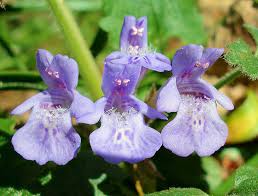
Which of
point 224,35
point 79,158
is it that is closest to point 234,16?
point 224,35

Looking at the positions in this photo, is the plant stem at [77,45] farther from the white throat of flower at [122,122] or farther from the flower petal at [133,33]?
the white throat of flower at [122,122]

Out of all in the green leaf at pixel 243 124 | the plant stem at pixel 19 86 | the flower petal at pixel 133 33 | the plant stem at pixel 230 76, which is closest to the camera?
the flower petal at pixel 133 33

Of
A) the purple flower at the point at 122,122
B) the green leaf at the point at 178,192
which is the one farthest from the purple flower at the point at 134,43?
the green leaf at the point at 178,192

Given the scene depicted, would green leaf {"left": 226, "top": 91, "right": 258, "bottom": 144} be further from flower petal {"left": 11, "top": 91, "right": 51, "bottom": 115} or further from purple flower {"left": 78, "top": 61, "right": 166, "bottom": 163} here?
flower petal {"left": 11, "top": 91, "right": 51, "bottom": 115}

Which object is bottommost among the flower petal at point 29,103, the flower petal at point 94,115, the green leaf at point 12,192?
the green leaf at point 12,192

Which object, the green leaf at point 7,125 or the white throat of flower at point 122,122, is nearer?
the white throat of flower at point 122,122

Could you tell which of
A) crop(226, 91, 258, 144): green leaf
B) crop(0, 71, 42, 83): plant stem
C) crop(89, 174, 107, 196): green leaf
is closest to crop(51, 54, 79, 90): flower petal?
crop(89, 174, 107, 196): green leaf

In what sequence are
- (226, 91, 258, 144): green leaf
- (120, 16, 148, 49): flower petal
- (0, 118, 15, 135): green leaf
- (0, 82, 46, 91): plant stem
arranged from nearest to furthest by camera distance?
1. (120, 16, 148, 49): flower petal
2. (0, 118, 15, 135): green leaf
3. (0, 82, 46, 91): plant stem
4. (226, 91, 258, 144): green leaf
